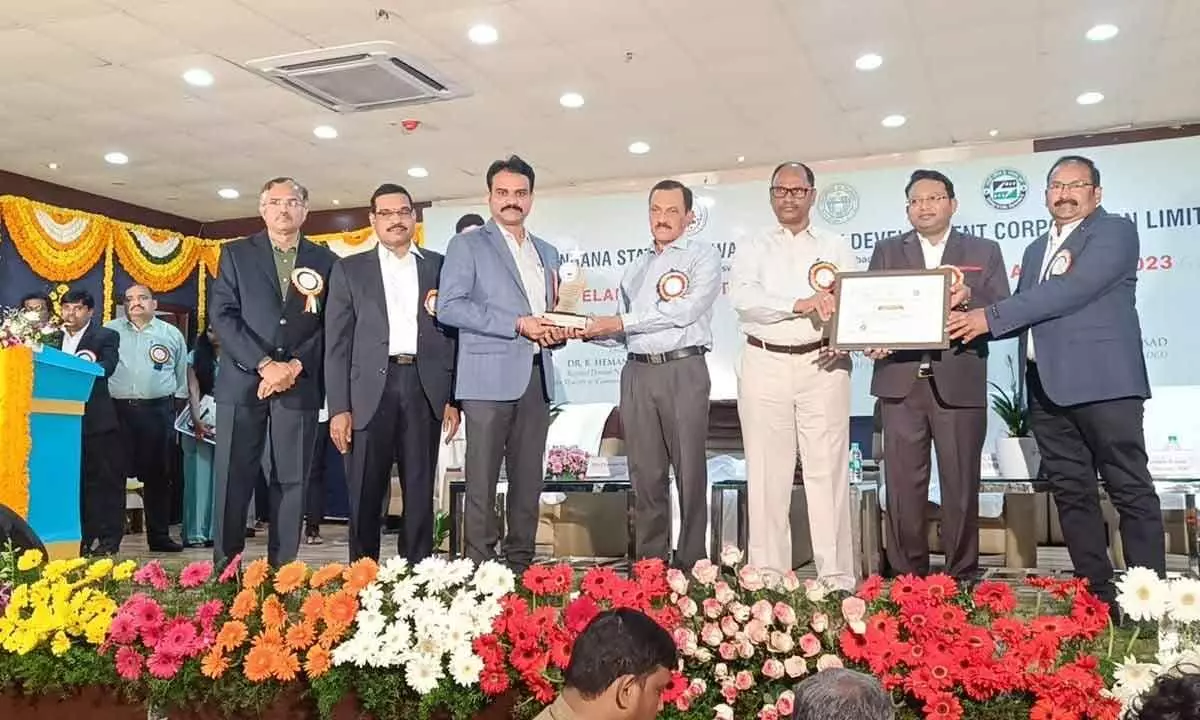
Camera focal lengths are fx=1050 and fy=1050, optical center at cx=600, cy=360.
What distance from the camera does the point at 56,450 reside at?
15.2 feet

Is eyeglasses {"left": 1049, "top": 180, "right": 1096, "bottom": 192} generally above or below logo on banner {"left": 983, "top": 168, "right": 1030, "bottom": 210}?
below

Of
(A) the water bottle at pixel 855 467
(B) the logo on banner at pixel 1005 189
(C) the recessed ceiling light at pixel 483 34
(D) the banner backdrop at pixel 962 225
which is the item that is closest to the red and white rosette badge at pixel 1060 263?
(A) the water bottle at pixel 855 467

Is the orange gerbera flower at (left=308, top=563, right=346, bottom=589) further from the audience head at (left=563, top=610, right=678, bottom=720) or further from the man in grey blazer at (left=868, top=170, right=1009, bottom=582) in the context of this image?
the man in grey blazer at (left=868, top=170, right=1009, bottom=582)

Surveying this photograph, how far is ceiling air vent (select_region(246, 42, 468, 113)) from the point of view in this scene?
5.77m

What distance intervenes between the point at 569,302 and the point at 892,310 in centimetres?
98

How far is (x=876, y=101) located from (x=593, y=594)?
5.27 meters

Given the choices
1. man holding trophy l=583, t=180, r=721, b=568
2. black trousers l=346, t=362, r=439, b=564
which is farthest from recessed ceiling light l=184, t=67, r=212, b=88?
→ man holding trophy l=583, t=180, r=721, b=568

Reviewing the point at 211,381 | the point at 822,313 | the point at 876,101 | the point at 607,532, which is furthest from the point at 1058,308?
the point at 211,381

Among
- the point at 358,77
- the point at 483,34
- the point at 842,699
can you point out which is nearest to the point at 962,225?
the point at 483,34

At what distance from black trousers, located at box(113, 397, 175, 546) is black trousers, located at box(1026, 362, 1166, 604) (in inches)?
189

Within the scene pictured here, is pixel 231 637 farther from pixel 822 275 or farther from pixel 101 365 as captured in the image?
pixel 101 365

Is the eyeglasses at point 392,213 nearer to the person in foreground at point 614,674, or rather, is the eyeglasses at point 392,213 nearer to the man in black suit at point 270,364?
the man in black suit at point 270,364

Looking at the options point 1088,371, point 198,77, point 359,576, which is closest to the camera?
point 359,576

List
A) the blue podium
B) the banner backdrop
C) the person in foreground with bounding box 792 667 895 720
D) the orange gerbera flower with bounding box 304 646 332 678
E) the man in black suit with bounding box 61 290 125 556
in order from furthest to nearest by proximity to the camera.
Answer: the banner backdrop → the man in black suit with bounding box 61 290 125 556 → the blue podium → the orange gerbera flower with bounding box 304 646 332 678 → the person in foreground with bounding box 792 667 895 720
